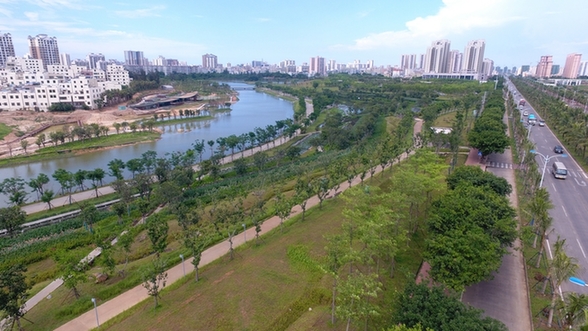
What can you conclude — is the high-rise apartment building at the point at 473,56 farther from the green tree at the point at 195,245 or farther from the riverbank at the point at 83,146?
the green tree at the point at 195,245

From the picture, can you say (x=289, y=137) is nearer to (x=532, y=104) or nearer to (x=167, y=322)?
(x=167, y=322)

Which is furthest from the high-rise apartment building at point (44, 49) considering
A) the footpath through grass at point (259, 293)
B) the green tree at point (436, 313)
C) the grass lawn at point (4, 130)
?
the green tree at point (436, 313)

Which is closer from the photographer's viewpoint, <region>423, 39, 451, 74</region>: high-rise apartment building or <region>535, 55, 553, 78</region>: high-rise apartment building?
<region>423, 39, 451, 74</region>: high-rise apartment building

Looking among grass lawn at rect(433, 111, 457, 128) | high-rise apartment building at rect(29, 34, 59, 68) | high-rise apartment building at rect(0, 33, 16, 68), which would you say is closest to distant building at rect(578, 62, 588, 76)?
grass lawn at rect(433, 111, 457, 128)

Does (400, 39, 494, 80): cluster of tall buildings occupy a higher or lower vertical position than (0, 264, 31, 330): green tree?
higher

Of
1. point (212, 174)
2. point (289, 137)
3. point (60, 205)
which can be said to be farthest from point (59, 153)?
point (289, 137)

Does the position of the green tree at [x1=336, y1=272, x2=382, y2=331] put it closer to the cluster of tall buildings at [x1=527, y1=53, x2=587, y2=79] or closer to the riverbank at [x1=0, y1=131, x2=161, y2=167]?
the riverbank at [x1=0, y1=131, x2=161, y2=167]
